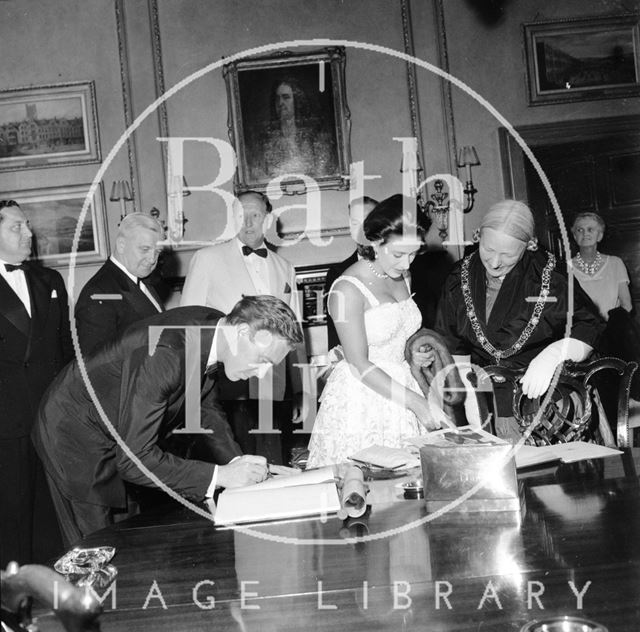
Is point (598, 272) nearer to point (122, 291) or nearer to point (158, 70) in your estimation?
point (122, 291)

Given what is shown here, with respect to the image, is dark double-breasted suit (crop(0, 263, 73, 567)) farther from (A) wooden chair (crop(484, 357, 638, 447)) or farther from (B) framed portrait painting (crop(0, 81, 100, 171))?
(B) framed portrait painting (crop(0, 81, 100, 171))

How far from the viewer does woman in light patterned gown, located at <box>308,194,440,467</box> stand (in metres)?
3.25

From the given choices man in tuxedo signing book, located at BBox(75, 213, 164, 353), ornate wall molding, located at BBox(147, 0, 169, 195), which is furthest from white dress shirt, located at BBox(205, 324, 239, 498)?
ornate wall molding, located at BBox(147, 0, 169, 195)

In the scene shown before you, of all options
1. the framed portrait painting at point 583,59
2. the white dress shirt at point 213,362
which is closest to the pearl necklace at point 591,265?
the framed portrait painting at point 583,59

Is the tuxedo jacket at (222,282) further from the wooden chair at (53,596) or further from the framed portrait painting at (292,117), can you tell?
the wooden chair at (53,596)

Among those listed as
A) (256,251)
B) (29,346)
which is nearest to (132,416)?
(29,346)

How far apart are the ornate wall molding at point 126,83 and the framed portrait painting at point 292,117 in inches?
32.3

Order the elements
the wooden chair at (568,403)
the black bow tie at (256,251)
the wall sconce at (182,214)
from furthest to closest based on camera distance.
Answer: the wall sconce at (182,214) → the black bow tie at (256,251) → the wooden chair at (568,403)

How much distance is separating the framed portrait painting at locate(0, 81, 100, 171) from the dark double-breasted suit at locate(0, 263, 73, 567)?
9.87 feet

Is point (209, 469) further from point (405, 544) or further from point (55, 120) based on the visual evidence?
point (55, 120)

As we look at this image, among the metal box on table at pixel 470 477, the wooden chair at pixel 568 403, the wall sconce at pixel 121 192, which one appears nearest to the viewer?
the metal box on table at pixel 470 477

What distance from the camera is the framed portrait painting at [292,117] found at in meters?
6.56

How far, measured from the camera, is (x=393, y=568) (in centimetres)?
163

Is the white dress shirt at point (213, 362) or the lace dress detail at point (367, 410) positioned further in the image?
the lace dress detail at point (367, 410)
